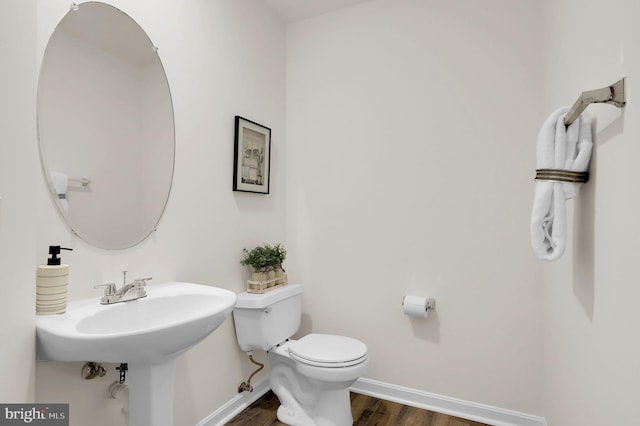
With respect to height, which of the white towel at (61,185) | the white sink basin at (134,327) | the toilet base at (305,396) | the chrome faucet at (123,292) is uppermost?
the white towel at (61,185)

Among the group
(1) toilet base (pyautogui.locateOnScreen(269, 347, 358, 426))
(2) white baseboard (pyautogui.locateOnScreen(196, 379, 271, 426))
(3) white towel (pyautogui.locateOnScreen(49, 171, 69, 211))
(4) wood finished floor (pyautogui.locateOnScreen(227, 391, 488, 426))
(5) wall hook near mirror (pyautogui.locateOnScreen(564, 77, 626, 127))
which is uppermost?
(5) wall hook near mirror (pyautogui.locateOnScreen(564, 77, 626, 127))

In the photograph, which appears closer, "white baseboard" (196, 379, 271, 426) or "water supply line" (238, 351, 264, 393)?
"white baseboard" (196, 379, 271, 426)

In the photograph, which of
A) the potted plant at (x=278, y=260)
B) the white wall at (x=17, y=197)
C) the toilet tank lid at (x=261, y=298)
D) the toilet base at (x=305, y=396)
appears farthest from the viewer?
the potted plant at (x=278, y=260)

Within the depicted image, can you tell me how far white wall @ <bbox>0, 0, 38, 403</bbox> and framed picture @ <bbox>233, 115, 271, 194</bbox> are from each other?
110cm

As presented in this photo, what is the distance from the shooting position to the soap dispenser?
1.09 metres

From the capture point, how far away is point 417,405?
2.13 meters

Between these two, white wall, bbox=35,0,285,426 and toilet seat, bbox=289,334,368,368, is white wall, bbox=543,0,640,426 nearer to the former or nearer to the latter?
toilet seat, bbox=289,334,368,368

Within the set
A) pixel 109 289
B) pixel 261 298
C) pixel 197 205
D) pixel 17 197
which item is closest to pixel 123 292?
pixel 109 289

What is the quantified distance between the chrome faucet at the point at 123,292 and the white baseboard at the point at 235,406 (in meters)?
0.89

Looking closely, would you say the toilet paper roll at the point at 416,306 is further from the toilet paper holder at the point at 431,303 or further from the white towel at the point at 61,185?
the white towel at the point at 61,185

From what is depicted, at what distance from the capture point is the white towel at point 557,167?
1.02 m

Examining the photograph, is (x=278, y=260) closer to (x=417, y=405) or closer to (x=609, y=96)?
(x=417, y=405)

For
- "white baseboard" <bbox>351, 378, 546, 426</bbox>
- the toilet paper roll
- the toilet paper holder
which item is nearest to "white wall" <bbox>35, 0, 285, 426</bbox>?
"white baseboard" <bbox>351, 378, 546, 426</bbox>

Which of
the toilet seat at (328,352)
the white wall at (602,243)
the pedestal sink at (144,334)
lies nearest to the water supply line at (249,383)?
the toilet seat at (328,352)
